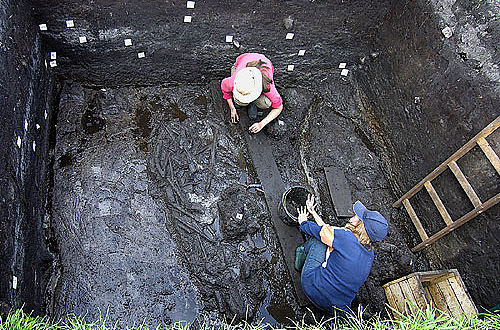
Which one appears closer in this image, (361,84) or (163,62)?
(163,62)

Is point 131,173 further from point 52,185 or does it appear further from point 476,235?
point 476,235

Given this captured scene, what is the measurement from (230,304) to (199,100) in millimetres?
2493

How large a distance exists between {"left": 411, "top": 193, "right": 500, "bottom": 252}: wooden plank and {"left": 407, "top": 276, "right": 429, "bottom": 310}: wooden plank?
70 centimetres

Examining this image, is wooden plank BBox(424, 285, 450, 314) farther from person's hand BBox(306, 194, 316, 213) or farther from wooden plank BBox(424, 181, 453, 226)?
person's hand BBox(306, 194, 316, 213)

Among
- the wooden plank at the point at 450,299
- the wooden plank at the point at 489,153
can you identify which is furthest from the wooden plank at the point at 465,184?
the wooden plank at the point at 450,299

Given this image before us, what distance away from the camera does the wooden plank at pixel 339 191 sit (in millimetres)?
4355

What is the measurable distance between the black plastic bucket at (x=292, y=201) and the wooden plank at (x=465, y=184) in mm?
1446

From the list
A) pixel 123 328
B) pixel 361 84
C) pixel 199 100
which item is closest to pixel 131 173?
pixel 199 100

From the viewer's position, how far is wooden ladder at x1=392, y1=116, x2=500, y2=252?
3426 mm

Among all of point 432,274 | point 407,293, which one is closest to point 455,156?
point 432,274

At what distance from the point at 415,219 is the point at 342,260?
155 cm

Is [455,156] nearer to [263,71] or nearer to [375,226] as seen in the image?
[375,226]

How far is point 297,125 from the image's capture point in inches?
189

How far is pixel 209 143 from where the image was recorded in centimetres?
459
